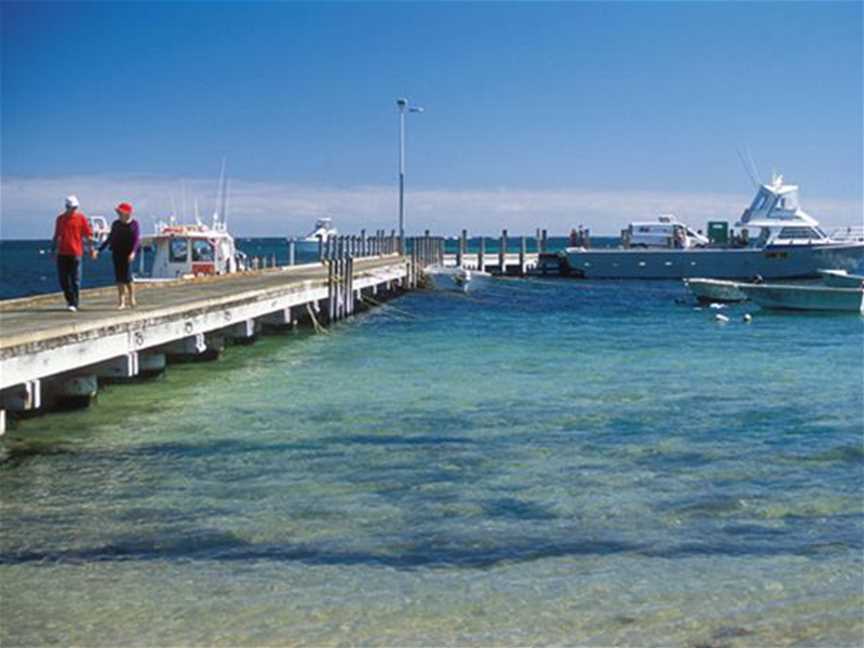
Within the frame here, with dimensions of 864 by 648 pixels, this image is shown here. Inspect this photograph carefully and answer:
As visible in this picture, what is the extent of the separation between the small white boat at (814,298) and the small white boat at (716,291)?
9.02 feet

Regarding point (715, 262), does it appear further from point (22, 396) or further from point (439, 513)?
point (439, 513)

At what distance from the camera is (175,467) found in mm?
11281

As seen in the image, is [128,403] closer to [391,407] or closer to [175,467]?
[391,407]

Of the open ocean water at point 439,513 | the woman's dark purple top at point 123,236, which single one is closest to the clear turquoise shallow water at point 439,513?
the open ocean water at point 439,513

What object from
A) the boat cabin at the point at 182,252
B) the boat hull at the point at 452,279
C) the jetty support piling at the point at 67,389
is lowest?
the boat hull at the point at 452,279

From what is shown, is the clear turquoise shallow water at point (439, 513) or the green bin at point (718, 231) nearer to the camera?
the clear turquoise shallow water at point (439, 513)

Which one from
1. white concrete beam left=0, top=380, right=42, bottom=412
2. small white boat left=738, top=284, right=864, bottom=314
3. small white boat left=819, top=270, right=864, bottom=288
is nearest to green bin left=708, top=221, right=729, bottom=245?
small white boat left=819, top=270, right=864, bottom=288

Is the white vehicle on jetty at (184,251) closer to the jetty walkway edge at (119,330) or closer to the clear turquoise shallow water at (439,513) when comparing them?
the jetty walkway edge at (119,330)

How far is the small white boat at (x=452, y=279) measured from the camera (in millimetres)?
48312

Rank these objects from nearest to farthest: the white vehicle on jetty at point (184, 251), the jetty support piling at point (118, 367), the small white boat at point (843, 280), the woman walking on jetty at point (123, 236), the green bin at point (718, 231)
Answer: the jetty support piling at point (118, 367), the woman walking on jetty at point (123, 236), the white vehicle on jetty at point (184, 251), the small white boat at point (843, 280), the green bin at point (718, 231)

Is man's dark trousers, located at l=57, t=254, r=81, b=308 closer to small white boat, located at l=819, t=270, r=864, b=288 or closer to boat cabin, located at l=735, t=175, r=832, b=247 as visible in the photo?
small white boat, located at l=819, t=270, r=864, b=288

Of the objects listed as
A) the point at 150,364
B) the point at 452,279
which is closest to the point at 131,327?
the point at 150,364

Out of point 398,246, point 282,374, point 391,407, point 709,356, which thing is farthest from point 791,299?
point 398,246

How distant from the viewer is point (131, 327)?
14.7 m
